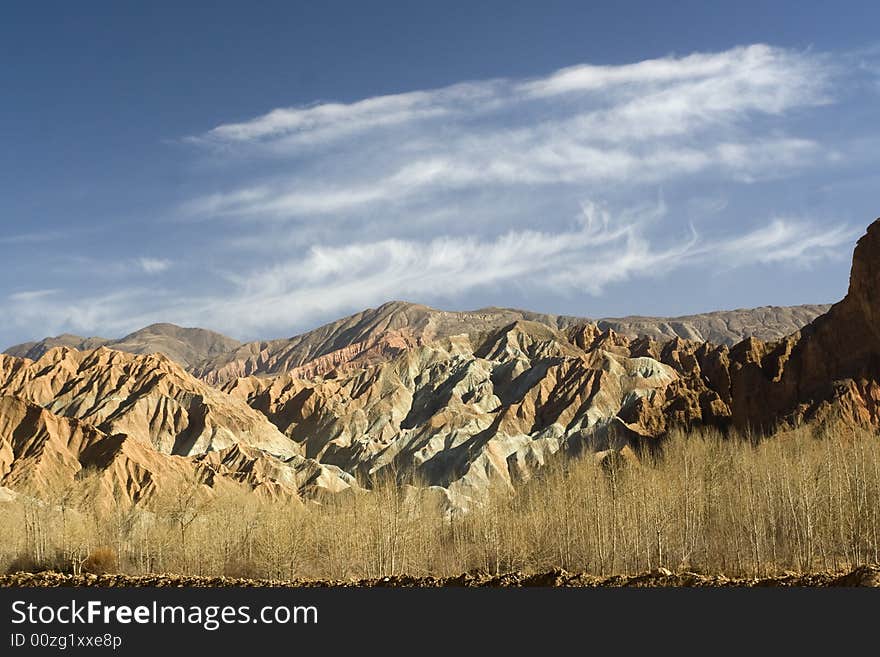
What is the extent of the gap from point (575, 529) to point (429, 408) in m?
107

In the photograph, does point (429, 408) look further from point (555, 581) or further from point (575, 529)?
point (555, 581)

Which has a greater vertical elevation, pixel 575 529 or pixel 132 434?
pixel 132 434

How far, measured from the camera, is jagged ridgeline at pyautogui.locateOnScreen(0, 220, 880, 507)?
94.8 metres

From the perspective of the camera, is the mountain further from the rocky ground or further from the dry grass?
the rocky ground

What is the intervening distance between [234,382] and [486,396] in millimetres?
57346

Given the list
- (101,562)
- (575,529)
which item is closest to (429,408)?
(101,562)

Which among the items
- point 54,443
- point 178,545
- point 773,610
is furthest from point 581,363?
point 773,610

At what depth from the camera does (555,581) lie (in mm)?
33500

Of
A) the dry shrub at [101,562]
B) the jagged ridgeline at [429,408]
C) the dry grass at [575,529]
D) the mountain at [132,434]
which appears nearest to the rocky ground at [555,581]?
the dry grass at [575,529]

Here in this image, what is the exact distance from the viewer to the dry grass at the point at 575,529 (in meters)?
51.9

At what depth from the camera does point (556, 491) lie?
213 feet

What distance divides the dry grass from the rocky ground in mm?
13090

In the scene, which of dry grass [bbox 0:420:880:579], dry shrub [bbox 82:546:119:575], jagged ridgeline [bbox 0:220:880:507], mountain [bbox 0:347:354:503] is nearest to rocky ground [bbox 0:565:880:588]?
dry grass [bbox 0:420:880:579]

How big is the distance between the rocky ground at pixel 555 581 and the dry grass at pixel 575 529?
1309cm
